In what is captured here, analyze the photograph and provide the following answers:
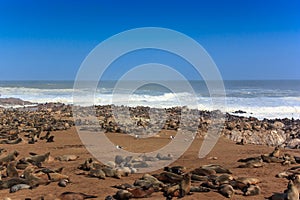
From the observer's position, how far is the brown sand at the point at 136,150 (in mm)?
6789

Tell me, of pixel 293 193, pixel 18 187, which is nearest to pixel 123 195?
pixel 18 187

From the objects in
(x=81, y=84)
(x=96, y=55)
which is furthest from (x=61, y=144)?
(x=81, y=84)

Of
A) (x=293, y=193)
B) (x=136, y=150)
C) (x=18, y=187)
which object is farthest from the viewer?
(x=136, y=150)

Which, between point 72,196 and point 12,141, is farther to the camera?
point 12,141

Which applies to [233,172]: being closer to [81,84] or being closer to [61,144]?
[61,144]

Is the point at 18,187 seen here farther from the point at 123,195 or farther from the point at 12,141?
the point at 12,141

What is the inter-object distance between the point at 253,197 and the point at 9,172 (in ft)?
16.4

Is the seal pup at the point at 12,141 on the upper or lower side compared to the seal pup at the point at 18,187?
upper

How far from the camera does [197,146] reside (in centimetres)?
1277

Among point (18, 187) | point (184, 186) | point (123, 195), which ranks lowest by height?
point (18, 187)

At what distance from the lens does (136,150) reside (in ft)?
38.5

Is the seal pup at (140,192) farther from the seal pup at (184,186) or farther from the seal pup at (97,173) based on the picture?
the seal pup at (97,173)

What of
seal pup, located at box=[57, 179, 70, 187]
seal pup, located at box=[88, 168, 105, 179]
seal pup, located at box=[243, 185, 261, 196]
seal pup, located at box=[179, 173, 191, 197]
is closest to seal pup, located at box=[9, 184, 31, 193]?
seal pup, located at box=[57, 179, 70, 187]


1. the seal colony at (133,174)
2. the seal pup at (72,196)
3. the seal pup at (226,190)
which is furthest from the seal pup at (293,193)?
the seal pup at (72,196)
